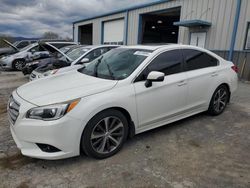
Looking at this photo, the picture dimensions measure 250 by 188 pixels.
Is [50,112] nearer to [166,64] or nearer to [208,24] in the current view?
[166,64]

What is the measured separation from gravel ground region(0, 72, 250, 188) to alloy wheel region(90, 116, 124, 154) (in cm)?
17

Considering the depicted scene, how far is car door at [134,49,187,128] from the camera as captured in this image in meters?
3.25

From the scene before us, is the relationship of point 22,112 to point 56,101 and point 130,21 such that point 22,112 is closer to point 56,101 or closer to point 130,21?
point 56,101

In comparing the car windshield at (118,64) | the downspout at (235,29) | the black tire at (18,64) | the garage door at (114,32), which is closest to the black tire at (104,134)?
the car windshield at (118,64)

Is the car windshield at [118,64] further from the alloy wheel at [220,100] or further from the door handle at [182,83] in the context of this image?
the alloy wheel at [220,100]

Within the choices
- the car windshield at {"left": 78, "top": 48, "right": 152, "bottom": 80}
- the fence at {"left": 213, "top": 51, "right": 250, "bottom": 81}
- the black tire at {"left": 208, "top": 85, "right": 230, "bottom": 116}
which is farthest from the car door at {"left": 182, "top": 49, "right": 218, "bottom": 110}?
the fence at {"left": 213, "top": 51, "right": 250, "bottom": 81}

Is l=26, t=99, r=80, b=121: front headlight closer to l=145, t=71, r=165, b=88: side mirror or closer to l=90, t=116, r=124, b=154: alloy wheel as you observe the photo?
l=90, t=116, r=124, b=154: alloy wheel

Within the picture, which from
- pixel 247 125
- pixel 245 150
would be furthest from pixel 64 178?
pixel 247 125

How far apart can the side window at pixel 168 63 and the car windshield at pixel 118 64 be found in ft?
0.62

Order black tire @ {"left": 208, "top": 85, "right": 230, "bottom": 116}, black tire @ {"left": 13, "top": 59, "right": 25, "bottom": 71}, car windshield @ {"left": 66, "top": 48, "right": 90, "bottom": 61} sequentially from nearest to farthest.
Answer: black tire @ {"left": 208, "top": 85, "right": 230, "bottom": 116}, car windshield @ {"left": 66, "top": 48, "right": 90, "bottom": 61}, black tire @ {"left": 13, "top": 59, "right": 25, "bottom": 71}

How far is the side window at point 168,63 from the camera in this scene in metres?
3.50

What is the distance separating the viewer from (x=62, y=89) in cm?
295

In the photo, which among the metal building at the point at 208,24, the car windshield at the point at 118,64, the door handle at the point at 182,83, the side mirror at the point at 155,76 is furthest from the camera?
the metal building at the point at 208,24

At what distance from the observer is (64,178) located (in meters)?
2.58
